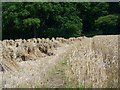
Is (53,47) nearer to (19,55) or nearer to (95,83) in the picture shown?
(19,55)

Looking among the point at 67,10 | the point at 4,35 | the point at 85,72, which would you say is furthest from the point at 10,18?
the point at 85,72

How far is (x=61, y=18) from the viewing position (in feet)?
10.7

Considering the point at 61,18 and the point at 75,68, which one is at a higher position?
the point at 61,18

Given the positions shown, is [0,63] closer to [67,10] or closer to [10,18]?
[10,18]

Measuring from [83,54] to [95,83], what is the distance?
0.18 metres

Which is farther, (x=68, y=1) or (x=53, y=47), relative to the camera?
(x=53, y=47)

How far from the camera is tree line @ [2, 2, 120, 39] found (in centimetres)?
325

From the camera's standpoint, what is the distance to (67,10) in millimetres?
3244

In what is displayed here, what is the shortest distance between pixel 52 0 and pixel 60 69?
1.35 feet

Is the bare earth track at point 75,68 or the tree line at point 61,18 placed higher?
the tree line at point 61,18

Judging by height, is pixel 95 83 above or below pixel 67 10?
below

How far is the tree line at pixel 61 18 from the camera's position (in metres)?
3.25

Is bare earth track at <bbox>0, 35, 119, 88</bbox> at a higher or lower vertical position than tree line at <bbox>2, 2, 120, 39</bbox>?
lower

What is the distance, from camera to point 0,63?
3355mm
